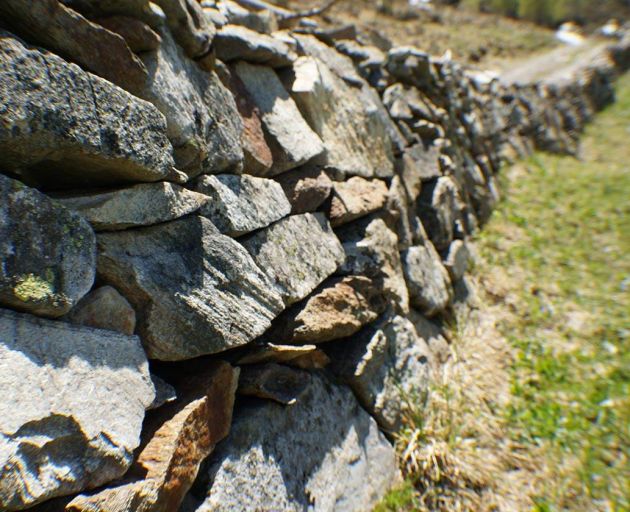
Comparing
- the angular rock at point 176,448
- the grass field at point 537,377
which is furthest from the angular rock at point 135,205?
the grass field at point 537,377

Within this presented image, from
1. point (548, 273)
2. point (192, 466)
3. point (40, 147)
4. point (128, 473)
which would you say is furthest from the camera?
point (548, 273)

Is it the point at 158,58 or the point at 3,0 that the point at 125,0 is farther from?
the point at 3,0

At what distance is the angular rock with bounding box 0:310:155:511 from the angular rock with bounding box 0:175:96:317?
3.6 inches

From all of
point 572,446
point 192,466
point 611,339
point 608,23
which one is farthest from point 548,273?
point 608,23

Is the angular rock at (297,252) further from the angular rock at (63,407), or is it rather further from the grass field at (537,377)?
the grass field at (537,377)

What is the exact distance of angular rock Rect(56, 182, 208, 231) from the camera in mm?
2227

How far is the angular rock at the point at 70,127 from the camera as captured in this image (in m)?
1.85

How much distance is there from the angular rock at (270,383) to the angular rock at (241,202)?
789 mm

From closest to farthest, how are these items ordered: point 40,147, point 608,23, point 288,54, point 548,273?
point 40,147 → point 288,54 → point 548,273 → point 608,23

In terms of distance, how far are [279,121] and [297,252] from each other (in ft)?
3.07

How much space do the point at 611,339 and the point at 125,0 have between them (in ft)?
17.1

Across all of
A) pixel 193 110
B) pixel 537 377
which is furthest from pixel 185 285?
pixel 537 377

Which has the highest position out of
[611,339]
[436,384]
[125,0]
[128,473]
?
[125,0]

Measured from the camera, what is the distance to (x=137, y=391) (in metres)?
2.20
